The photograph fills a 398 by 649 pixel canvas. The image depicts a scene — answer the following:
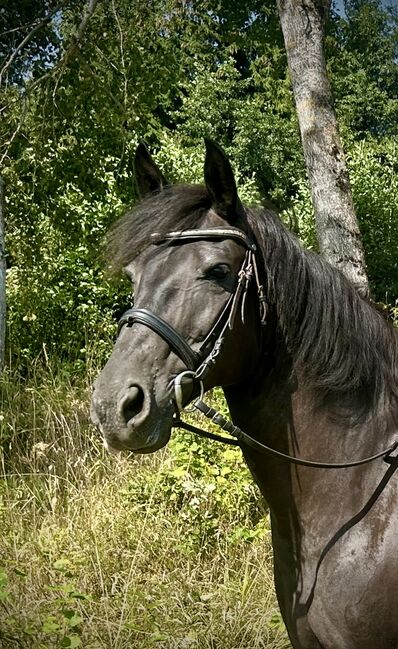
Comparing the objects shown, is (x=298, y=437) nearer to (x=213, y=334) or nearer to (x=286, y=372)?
(x=286, y=372)

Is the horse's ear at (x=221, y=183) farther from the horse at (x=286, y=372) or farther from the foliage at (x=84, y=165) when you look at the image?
the foliage at (x=84, y=165)

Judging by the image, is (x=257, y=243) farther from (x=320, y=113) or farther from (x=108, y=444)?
(x=320, y=113)

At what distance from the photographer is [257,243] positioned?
2387mm

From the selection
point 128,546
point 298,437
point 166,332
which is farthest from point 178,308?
point 128,546

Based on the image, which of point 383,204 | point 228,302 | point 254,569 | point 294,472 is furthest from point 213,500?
point 383,204

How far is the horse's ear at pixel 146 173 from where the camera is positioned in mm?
2627

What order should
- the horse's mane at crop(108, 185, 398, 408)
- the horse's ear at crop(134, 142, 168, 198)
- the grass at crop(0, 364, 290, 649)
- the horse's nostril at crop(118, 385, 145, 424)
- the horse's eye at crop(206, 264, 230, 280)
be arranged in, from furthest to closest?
the grass at crop(0, 364, 290, 649)
the horse's ear at crop(134, 142, 168, 198)
the horse's mane at crop(108, 185, 398, 408)
the horse's eye at crop(206, 264, 230, 280)
the horse's nostril at crop(118, 385, 145, 424)

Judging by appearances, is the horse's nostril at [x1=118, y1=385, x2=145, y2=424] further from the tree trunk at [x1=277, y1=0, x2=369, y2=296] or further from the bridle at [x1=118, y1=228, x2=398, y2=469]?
the tree trunk at [x1=277, y1=0, x2=369, y2=296]

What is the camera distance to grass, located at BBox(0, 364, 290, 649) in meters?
4.06

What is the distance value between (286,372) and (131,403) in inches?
22.8

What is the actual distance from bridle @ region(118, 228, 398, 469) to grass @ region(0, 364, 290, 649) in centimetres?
169

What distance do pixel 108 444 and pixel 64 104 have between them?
18.4 feet

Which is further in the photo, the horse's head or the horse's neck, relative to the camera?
the horse's neck

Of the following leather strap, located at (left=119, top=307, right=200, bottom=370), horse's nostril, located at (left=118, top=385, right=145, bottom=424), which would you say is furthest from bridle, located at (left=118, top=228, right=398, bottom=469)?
horse's nostril, located at (left=118, top=385, right=145, bottom=424)
